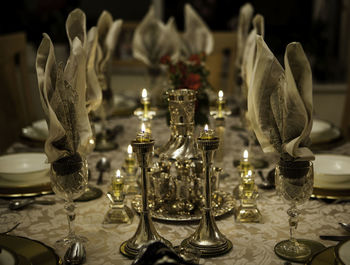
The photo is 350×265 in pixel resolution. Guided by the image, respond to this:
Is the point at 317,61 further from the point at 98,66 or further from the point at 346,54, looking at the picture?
the point at 98,66

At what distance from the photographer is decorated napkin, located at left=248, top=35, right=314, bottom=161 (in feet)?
2.95

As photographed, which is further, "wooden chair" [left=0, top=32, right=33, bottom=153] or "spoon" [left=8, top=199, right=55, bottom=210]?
"wooden chair" [left=0, top=32, right=33, bottom=153]

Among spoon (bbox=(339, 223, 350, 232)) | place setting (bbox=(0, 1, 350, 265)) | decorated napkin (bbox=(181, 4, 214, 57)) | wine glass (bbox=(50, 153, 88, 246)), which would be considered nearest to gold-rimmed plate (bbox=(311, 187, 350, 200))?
place setting (bbox=(0, 1, 350, 265))

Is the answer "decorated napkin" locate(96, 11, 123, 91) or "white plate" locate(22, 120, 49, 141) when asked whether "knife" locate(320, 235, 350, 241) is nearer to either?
"decorated napkin" locate(96, 11, 123, 91)

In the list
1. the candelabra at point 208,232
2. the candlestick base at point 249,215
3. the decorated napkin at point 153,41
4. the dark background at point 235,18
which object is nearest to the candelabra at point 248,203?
the candlestick base at point 249,215

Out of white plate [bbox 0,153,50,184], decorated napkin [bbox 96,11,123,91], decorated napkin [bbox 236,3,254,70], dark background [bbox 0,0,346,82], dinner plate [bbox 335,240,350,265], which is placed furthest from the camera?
dark background [bbox 0,0,346,82]

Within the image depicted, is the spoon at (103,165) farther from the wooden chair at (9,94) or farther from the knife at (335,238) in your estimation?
the wooden chair at (9,94)

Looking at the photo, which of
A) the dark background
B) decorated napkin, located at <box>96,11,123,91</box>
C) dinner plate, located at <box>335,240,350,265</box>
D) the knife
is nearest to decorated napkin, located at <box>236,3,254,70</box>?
decorated napkin, located at <box>96,11,123,91</box>

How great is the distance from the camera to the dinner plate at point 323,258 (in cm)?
87

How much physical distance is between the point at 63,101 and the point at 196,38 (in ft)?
4.89

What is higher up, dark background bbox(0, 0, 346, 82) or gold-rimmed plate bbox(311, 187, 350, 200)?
dark background bbox(0, 0, 346, 82)

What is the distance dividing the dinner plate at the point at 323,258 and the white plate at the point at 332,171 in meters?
0.34

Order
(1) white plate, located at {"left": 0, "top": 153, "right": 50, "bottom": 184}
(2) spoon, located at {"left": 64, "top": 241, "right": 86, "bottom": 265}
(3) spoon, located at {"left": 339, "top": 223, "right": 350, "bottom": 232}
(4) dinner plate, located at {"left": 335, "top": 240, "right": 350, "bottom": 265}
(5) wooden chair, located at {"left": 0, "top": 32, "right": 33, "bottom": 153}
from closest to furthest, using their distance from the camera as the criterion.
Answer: (4) dinner plate, located at {"left": 335, "top": 240, "right": 350, "bottom": 265}, (2) spoon, located at {"left": 64, "top": 241, "right": 86, "bottom": 265}, (3) spoon, located at {"left": 339, "top": 223, "right": 350, "bottom": 232}, (1) white plate, located at {"left": 0, "top": 153, "right": 50, "bottom": 184}, (5) wooden chair, located at {"left": 0, "top": 32, "right": 33, "bottom": 153}

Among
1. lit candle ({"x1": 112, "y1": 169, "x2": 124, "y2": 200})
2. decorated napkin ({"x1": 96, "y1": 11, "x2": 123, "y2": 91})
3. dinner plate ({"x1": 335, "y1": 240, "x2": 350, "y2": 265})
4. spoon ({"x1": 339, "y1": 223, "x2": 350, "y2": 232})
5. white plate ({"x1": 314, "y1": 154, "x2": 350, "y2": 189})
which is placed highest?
decorated napkin ({"x1": 96, "y1": 11, "x2": 123, "y2": 91})
